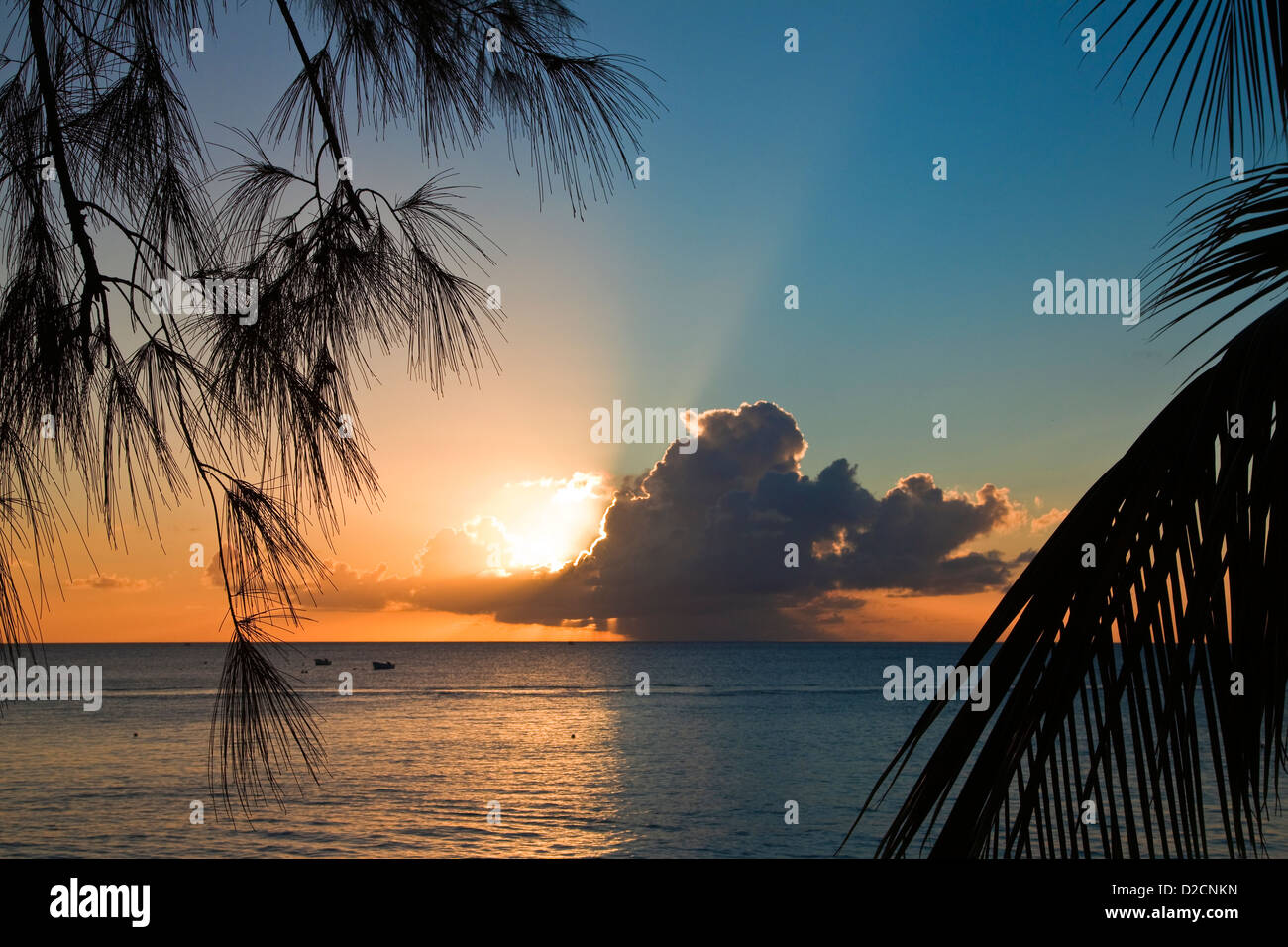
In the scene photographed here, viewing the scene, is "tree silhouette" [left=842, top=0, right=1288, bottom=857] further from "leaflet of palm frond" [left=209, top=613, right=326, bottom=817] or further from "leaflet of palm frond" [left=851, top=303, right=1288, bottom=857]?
"leaflet of palm frond" [left=209, top=613, right=326, bottom=817]

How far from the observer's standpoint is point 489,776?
3017 centimetres

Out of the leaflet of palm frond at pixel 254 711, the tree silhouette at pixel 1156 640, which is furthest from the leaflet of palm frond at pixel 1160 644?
the leaflet of palm frond at pixel 254 711

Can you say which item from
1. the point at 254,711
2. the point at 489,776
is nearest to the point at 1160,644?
the point at 254,711

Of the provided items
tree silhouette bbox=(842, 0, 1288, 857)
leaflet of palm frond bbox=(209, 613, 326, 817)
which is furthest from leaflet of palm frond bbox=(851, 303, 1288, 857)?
leaflet of palm frond bbox=(209, 613, 326, 817)

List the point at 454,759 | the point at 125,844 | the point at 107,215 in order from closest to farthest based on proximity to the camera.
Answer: the point at 107,215 → the point at 125,844 → the point at 454,759

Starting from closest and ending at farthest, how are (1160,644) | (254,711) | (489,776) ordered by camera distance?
1. (1160,644)
2. (254,711)
3. (489,776)

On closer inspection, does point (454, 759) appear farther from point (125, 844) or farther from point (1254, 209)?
point (1254, 209)

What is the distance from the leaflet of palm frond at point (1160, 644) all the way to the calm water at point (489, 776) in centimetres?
129

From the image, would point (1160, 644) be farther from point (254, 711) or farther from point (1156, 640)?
point (254, 711)

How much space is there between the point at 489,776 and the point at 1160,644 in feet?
103

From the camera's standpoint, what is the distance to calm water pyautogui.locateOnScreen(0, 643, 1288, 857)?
2084 cm

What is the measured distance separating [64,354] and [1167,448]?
182 cm
